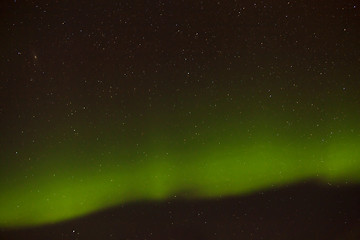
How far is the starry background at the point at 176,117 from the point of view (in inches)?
35.6

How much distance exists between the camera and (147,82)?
936 millimetres

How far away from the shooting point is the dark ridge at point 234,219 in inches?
38.3

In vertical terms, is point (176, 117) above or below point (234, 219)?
above

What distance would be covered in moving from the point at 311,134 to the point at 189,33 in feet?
1.35

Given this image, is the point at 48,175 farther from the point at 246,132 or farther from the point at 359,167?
the point at 359,167

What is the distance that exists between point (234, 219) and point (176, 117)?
32 centimetres

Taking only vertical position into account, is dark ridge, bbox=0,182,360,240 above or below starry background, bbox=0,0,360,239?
below

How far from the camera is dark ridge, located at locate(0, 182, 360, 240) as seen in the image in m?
0.97

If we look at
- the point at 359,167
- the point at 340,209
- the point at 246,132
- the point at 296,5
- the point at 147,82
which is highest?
the point at 296,5

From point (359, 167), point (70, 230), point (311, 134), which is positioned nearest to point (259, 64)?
point (311, 134)

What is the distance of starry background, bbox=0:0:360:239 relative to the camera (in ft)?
2.97

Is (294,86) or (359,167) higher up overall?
(294,86)

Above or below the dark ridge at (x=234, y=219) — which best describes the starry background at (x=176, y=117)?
above

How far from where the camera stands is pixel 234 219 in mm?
1007
